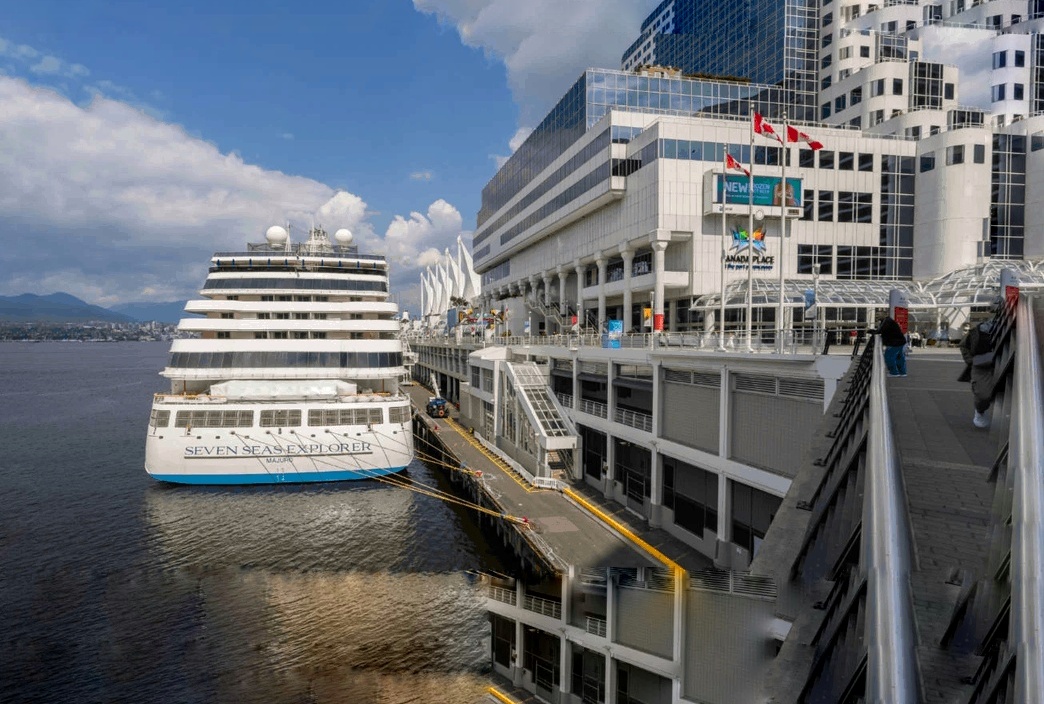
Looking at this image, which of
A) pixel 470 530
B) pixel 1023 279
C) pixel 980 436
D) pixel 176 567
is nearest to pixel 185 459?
pixel 176 567

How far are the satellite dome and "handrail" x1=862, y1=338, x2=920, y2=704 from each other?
165 feet

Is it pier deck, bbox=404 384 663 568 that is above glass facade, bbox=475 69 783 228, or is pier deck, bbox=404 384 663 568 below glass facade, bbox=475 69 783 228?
below

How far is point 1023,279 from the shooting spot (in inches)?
1341

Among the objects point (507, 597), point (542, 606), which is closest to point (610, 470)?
point (507, 597)

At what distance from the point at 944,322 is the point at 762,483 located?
23150mm

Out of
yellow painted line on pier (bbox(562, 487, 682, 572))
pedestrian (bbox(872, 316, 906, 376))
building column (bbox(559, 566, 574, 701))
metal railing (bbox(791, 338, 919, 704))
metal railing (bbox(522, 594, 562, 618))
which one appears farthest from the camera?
yellow painted line on pier (bbox(562, 487, 682, 572))

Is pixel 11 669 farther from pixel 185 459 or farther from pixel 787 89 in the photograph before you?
pixel 787 89

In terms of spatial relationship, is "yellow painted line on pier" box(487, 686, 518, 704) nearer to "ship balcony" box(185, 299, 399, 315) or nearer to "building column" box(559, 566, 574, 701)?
"building column" box(559, 566, 574, 701)

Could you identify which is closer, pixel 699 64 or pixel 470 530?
pixel 470 530

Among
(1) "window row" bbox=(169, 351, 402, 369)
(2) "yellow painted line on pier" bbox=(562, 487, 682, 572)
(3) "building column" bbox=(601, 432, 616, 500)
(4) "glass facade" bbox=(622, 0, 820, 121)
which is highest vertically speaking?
(4) "glass facade" bbox=(622, 0, 820, 121)

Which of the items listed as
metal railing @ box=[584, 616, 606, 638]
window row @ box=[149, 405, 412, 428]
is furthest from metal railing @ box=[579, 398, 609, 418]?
metal railing @ box=[584, 616, 606, 638]

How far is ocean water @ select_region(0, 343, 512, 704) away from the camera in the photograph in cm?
1795

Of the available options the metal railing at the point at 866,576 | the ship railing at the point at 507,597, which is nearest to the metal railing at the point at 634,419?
the ship railing at the point at 507,597

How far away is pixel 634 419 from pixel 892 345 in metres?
16.2
